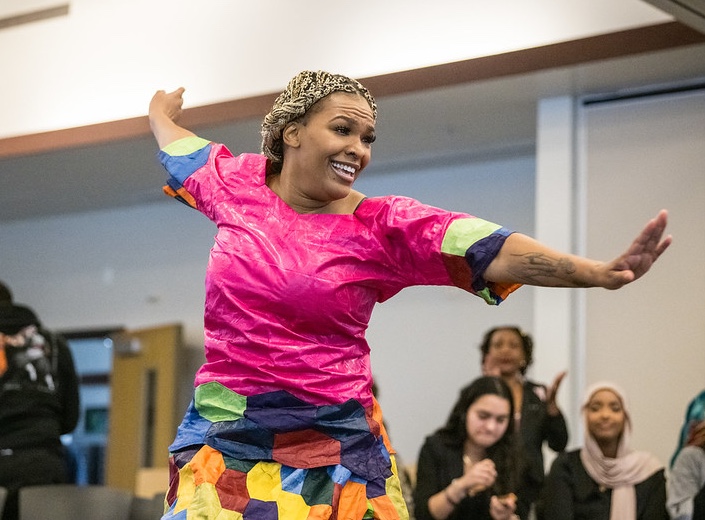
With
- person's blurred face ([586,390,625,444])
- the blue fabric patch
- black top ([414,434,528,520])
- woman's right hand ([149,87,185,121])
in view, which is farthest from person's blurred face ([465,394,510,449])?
the blue fabric patch

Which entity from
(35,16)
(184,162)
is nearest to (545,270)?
(184,162)

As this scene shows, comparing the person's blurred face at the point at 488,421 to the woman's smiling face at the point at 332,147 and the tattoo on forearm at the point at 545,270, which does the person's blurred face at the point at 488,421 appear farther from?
the tattoo on forearm at the point at 545,270

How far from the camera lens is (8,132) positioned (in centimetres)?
668

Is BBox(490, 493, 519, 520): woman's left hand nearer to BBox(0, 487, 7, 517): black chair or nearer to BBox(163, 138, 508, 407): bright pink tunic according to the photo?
BBox(0, 487, 7, 517): black chair

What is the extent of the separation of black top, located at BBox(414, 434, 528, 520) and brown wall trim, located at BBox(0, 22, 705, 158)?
5.76 ft

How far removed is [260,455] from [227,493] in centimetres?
10

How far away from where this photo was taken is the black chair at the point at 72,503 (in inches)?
170

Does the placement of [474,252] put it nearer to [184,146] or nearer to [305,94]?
[305,94]

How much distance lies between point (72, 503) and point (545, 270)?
9.58 ft

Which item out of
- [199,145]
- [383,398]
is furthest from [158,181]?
[199,145]

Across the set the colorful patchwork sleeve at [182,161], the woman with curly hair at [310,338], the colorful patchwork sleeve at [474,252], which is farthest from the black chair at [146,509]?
the colorful patchwork sleeve at [474,252]

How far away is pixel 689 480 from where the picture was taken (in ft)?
14.9

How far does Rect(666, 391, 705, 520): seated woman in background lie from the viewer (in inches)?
173

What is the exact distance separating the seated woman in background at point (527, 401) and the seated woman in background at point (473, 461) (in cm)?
13
